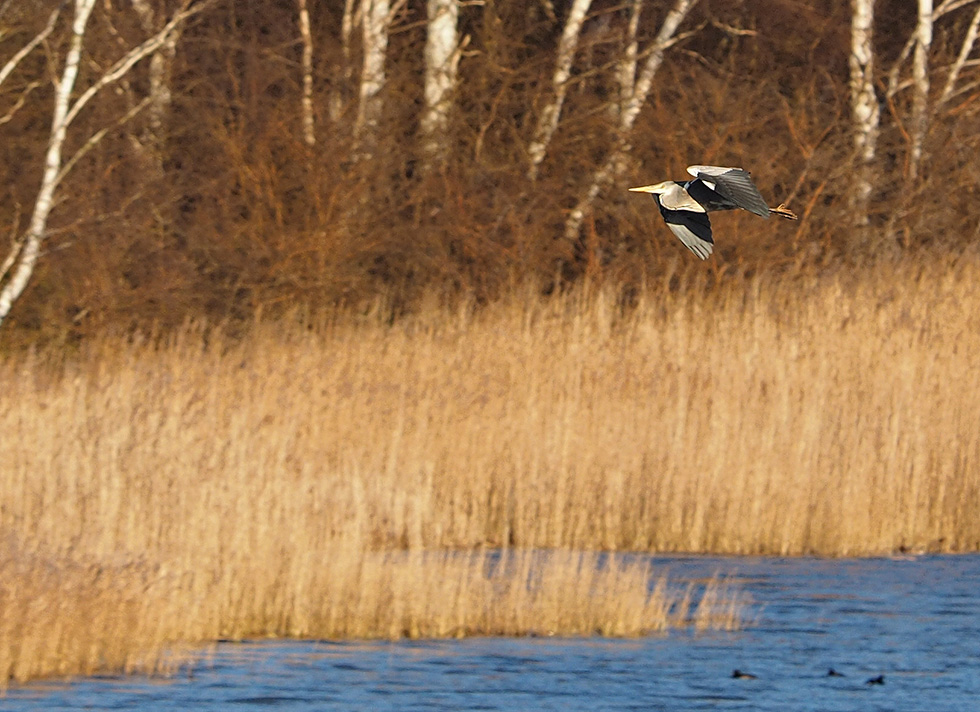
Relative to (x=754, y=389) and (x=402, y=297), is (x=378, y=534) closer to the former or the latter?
(x=754, y=389)

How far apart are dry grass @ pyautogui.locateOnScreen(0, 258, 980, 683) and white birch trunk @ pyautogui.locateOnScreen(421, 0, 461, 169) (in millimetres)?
3504

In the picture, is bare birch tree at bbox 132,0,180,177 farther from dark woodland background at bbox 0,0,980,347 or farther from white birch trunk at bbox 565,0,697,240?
white birch trunk at bbox 565,0,697,240

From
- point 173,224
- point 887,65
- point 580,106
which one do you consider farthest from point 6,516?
point 887,65

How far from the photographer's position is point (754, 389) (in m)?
10.2

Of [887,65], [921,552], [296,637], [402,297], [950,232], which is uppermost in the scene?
[887,65]

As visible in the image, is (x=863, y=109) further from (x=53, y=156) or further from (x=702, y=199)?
(x=702, y=199)

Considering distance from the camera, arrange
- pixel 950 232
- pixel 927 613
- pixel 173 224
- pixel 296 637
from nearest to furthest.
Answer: pixel 296 637 < pixel 927 613 < pixel 173 224 < pixel 950 232

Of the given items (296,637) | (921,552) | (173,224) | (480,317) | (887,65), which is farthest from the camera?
(887,65)

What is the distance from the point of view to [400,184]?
14914 millimetres

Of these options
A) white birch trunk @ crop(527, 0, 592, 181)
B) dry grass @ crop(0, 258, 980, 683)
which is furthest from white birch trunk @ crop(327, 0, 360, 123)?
dry grass @ crop(0, 258, 980, 683)

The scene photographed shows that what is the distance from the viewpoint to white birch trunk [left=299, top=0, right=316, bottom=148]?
14195 millimetres

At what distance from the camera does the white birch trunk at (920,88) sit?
51.5 feet

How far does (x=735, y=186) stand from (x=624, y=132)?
10246 mm

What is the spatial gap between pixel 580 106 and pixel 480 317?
3.75 m
